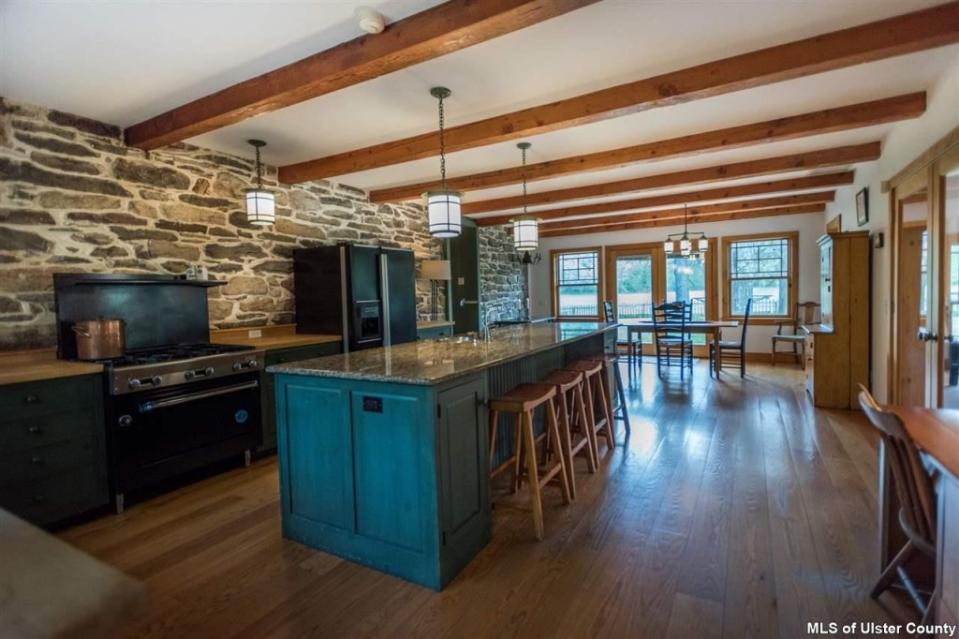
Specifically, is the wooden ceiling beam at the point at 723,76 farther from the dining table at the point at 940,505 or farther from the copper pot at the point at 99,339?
the copper pot at the point at 99,339

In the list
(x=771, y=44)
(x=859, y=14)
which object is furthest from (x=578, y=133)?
(x=859, y=14)

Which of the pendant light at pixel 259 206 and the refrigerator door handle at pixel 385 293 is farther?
the refrigerator door handle at pixel 385 293

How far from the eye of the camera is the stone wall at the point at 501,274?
25.6 ft

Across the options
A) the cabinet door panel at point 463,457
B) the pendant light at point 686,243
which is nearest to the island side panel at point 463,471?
the cabinet door panel at point 463,457

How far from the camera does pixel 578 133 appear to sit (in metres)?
3.85

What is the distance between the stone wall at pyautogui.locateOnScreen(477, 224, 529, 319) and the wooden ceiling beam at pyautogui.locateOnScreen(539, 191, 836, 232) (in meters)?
0.79

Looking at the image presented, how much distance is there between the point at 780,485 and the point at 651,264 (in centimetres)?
616

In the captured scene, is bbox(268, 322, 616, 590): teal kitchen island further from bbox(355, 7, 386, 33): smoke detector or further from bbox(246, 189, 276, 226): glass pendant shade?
bbox(246, 189, 276, 226): glass pendant shade

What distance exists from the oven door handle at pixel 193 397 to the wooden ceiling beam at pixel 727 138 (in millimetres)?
2999

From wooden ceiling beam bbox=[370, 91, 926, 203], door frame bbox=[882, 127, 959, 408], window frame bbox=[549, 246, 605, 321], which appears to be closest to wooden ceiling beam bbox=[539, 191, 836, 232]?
window frame bbox=[549, 246, 605, 321]

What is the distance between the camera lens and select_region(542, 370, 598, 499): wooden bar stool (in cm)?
288

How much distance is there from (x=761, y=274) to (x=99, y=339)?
335 inches

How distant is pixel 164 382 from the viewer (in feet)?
9.56

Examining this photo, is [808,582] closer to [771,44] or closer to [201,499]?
[771,44]
